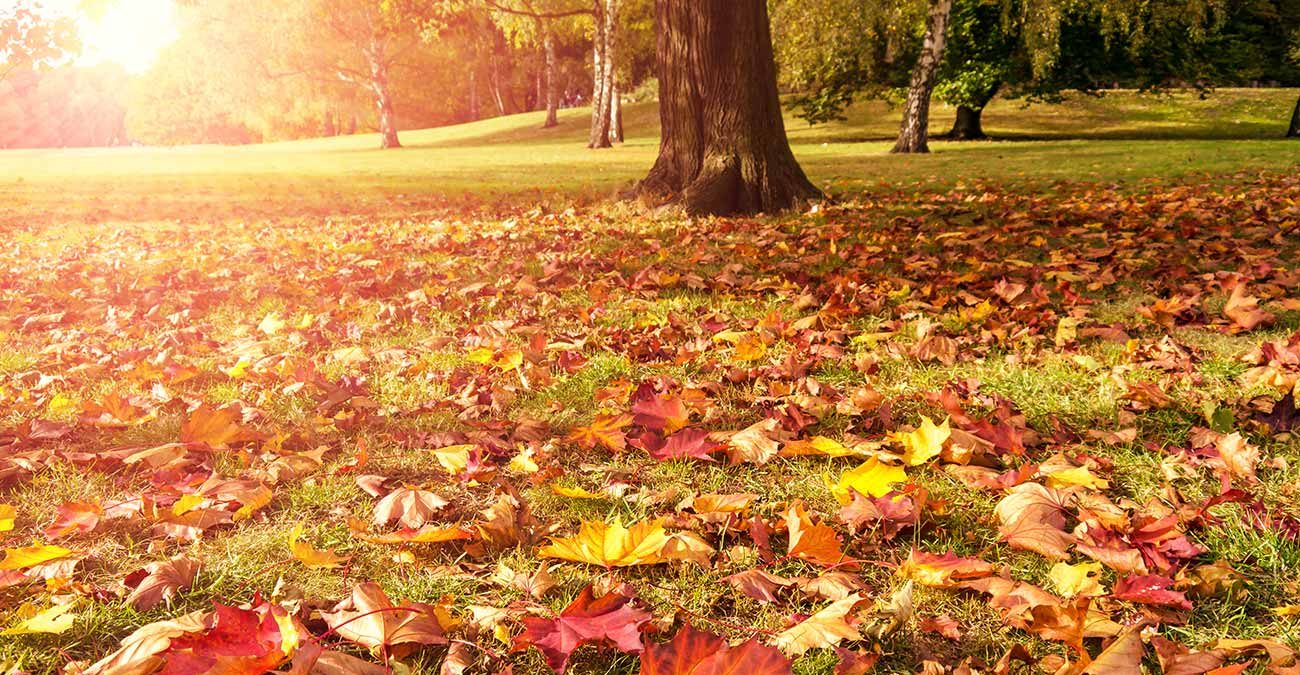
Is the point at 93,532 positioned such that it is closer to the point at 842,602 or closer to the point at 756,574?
the point at 756,574

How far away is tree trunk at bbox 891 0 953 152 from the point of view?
16797mm

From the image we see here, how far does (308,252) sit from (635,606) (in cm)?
546

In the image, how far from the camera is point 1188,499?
1.97 metres

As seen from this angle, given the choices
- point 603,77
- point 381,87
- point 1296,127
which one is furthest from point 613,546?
point 381,87

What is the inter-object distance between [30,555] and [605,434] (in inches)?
55.5

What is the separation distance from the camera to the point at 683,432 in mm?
2281

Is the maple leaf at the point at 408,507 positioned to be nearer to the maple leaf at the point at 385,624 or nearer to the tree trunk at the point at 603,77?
the maple leaf at the point at 385,624

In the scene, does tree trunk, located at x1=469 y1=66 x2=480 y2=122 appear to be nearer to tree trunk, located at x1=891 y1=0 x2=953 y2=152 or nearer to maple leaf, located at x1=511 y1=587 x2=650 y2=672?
tree trunk, located at x1=891 y1=0 x2=953 y2=152

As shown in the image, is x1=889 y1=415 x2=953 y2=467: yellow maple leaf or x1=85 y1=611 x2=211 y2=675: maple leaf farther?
x1=889 y1=415 x2=953 y2=467: yellow maple leaf

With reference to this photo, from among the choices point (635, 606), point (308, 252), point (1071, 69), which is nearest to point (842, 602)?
point (635, 606)

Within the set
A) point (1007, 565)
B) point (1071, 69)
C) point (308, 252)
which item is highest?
point (1071, 69)

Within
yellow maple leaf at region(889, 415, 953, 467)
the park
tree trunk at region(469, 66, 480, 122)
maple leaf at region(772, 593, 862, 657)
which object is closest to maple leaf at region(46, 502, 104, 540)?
the park

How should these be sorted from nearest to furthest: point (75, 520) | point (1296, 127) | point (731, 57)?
point (75, 520) → point (731, 57) → point (1296, 127)

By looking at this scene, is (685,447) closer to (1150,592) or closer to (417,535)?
(417,535)
